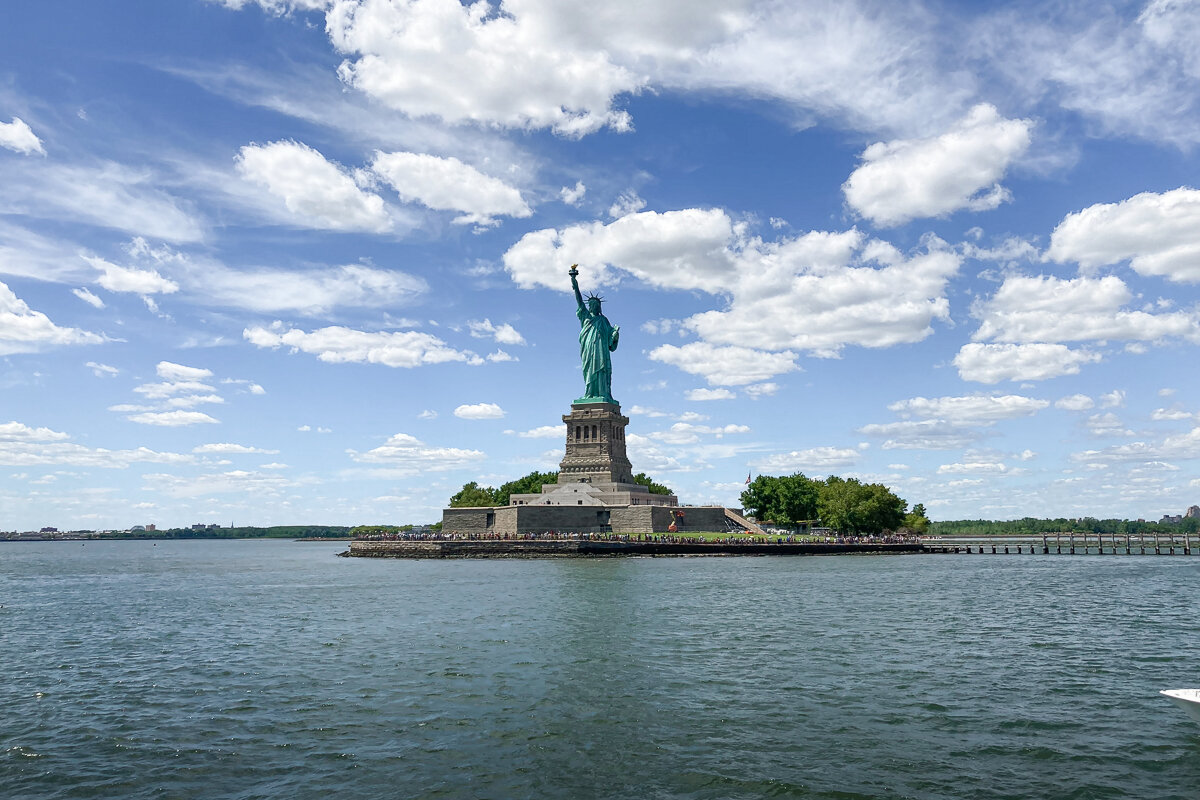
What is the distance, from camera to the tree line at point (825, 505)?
400 feet

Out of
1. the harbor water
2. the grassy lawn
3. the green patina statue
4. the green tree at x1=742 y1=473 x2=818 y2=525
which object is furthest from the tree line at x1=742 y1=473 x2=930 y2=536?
the harbor water

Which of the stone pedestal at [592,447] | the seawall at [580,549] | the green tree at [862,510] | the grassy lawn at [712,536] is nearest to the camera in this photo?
the seawall at [580,549]

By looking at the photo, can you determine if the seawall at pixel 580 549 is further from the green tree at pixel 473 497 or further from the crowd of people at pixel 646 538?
the green tree at pixel 473 497

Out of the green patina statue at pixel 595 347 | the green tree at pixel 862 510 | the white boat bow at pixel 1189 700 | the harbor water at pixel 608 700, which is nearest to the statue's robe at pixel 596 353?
the green patina statue at pixel 595 347

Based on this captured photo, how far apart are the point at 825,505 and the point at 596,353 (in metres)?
44.3

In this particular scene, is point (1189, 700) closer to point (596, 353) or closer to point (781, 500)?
point (596, 353)

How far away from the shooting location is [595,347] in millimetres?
114000

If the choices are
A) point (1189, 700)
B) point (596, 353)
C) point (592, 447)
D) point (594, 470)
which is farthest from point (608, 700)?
point (596, 353)

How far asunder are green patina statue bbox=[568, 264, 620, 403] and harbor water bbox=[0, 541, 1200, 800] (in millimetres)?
69727

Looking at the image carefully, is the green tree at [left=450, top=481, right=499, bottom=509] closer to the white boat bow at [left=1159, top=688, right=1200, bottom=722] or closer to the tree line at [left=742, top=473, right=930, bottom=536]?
the tree line at [left=742, top=473, right=930, bottom=536]

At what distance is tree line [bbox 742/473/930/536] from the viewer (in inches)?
4801

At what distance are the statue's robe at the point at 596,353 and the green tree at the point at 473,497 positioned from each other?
41.3 m

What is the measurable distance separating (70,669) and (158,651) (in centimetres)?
366

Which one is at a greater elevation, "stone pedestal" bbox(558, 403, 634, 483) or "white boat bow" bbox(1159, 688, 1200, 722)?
"stone pedestal" bbox(558, 403, 634, 483)
